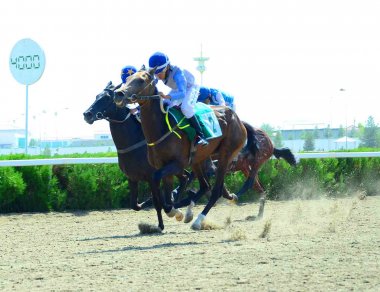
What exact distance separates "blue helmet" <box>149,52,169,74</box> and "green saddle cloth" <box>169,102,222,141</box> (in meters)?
0.49

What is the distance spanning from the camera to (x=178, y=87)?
31.2 feet

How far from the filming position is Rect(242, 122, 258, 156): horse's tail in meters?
12.3

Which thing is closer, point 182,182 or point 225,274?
point 225,274

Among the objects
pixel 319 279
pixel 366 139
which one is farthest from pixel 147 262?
pixel 366 139

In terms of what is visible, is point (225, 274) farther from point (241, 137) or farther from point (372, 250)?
point (241, 137)

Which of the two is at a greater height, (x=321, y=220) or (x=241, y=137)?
(x=241, y=137)

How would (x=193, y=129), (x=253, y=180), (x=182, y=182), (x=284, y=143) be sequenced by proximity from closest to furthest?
1. (x=193, y=129)
2. (x=182, y=182)
3. (x=253, y=180)
4. (x=284, y=143)

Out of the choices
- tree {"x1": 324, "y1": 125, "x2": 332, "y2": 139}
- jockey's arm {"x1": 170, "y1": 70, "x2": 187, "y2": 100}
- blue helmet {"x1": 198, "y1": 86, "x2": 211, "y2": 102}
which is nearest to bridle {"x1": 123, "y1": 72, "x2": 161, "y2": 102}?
jockey's arm {"x1": 170, "y1": 70, "x2": 187, "y2": 100}

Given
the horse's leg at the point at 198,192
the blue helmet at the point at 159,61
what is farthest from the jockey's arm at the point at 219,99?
the blue helmet at the point at 159,61

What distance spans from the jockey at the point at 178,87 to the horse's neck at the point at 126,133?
3.74 feet

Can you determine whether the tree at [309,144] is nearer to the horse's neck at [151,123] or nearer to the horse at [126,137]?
the horse at [126,137]

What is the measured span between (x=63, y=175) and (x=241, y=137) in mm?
4535

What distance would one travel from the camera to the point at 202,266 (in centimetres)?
Result: 668

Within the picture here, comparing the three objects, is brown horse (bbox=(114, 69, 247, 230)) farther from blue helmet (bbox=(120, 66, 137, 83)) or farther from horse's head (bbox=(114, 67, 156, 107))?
blue helmet (bbox=(120, 66, 137, 83))
